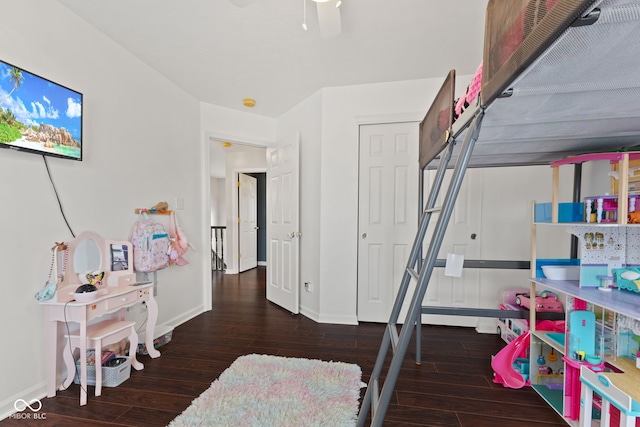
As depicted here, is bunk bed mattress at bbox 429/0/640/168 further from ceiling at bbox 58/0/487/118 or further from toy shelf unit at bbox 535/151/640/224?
ceiling at bbox 58/0/487/118

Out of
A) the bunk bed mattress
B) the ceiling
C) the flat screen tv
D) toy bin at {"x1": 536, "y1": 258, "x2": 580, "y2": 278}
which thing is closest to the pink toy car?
toy bin at {"x1": 536, "y1": 258, "x2": 580, "y2": 278}

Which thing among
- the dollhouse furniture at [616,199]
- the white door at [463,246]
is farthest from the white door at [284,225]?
the dollhouse furniture at [616,199]

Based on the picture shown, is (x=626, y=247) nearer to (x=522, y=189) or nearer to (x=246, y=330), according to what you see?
(x=522, y=189)

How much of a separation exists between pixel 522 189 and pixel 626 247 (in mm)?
1180

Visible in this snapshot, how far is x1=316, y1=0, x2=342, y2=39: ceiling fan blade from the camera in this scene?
148cm

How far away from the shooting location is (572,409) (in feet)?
4.98

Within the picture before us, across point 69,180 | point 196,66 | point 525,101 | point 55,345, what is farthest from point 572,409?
point 196,66

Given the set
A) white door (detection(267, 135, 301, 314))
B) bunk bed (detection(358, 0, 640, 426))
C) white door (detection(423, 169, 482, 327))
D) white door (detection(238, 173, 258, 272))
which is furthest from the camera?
white door (detection(238, 173, 258, 272))

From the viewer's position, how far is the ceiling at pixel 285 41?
1.82m

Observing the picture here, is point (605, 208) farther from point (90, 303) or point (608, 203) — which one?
point (90, 303)

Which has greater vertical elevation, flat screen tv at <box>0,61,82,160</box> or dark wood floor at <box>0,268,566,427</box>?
flat screen tv at <box>0,61,82,160</box>

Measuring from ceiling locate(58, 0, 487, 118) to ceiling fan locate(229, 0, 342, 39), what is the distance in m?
0.05

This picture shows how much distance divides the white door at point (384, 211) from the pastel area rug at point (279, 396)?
0.99 m

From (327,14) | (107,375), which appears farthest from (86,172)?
(327,14)
